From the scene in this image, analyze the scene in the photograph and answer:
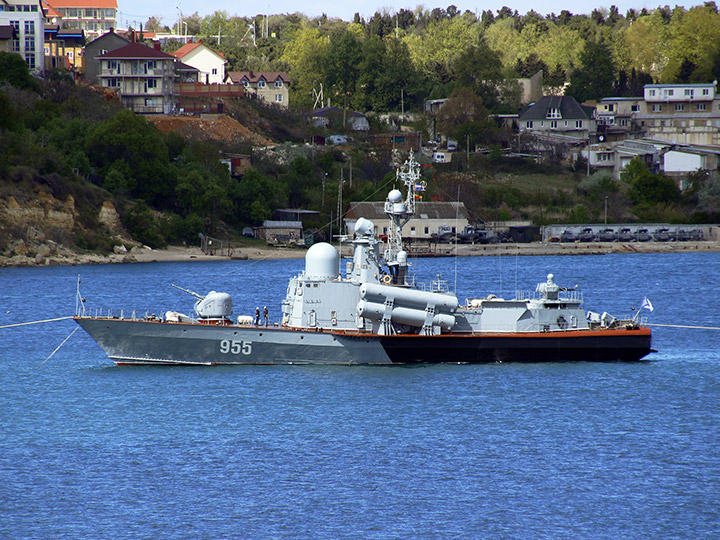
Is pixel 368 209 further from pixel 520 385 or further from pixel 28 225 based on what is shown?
pixel 520 385

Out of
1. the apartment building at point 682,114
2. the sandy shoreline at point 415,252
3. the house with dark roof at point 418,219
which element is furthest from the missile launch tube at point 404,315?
the apartment building at point 682,114

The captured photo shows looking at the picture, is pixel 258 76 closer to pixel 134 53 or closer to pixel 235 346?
pixel 134 53

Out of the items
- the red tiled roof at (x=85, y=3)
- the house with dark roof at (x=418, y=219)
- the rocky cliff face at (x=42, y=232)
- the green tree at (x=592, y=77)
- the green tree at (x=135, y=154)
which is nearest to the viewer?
the rocky cliff face at (x=42, y=232)

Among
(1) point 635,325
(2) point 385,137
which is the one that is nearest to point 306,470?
(1) point 635,325

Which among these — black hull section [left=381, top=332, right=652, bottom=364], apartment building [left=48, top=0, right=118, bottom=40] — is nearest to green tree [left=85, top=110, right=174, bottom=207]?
black hull section [left=381, top=332, right=652, bottom=364]

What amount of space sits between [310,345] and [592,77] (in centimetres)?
13533

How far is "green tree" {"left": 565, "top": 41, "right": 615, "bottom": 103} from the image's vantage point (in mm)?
166750

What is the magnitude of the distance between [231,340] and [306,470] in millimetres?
12135

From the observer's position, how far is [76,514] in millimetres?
27875

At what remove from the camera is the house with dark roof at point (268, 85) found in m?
155

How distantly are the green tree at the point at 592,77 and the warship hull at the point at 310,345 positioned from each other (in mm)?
129021

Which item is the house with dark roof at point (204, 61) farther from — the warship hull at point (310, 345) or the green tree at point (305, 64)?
the warship hull at point (310, 345)

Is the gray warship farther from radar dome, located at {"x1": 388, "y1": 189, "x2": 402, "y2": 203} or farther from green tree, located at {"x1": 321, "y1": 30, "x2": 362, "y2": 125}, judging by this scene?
green tree, located at {"x1": 321, "y1": 30, "x2": 362, "y2": 125}

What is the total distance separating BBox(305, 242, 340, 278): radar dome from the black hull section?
339 centimetres
